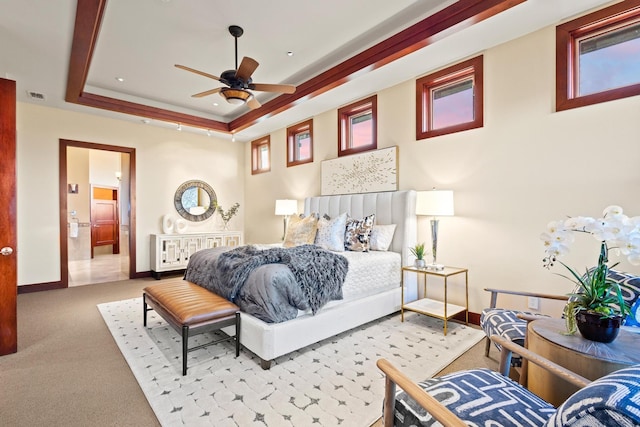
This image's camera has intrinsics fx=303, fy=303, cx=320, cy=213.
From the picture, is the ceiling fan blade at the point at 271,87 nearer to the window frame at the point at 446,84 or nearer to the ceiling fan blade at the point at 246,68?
the ceiling fan blade at the point at 246,68

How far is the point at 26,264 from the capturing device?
4.62 m

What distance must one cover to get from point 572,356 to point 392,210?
2.60 meters

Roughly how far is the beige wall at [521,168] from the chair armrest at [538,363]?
1731mm

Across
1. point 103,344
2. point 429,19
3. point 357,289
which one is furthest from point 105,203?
point 429,19

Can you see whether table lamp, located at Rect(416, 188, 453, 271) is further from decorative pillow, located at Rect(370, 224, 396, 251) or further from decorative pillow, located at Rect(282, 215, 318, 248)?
decorative pillow, located at Rect(282, 215, 318, 248)

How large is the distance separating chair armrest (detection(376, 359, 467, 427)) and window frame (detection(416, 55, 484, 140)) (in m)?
2.95

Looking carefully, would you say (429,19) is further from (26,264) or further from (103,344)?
(26,264)

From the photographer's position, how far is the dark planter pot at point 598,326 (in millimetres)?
1380

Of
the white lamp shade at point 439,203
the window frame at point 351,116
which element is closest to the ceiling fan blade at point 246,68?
the window frame at point 351,116

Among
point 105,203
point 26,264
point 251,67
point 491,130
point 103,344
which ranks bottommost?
point 103,344

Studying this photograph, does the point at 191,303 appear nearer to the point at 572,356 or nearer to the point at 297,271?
the point at 297,271

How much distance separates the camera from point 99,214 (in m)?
9.09

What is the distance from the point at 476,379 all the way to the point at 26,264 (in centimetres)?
613

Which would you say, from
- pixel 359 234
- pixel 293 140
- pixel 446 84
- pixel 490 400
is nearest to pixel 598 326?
pixel 490 400
